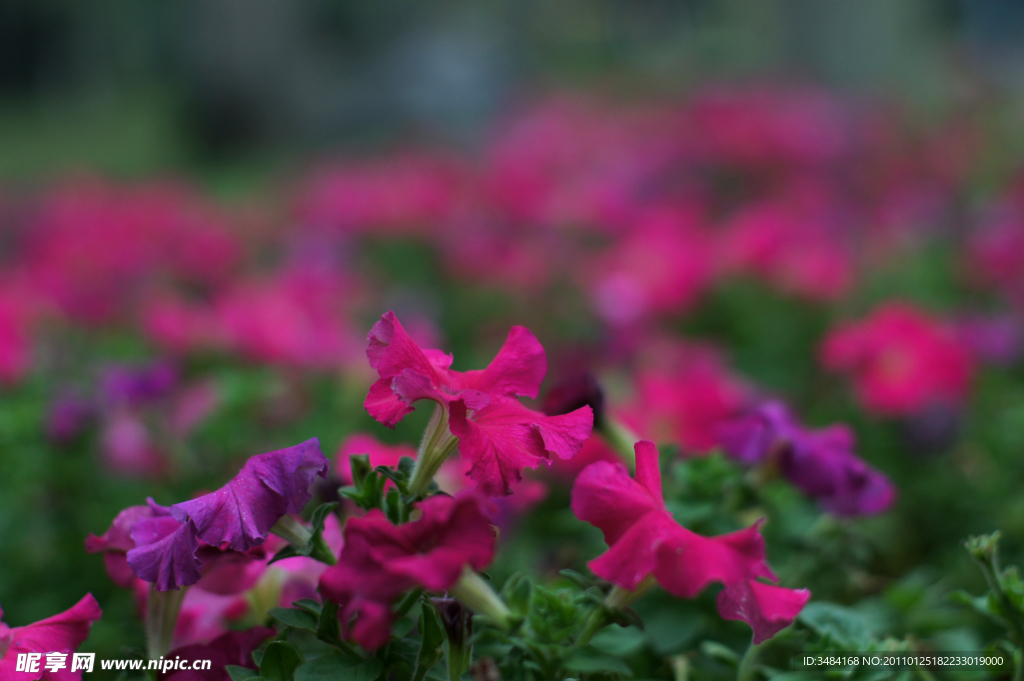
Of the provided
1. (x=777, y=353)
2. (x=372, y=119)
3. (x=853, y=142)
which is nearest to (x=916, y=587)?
(x=777, y=353)

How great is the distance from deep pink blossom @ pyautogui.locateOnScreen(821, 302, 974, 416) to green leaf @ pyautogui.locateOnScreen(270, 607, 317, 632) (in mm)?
1224

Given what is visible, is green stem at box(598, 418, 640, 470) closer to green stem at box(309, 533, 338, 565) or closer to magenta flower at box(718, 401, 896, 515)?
magenta flower at box(718, 401, 896, 515)

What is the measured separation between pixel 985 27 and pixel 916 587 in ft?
45.6

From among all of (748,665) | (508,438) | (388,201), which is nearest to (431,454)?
(508,438)

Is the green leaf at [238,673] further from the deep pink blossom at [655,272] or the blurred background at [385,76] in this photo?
the blurred background at [385,76]

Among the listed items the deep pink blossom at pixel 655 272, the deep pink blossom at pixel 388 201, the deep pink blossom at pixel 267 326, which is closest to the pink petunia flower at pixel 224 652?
the deep pink blossom at pixel 267 326

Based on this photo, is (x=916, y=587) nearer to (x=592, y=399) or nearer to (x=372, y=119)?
(x=592, y=399)

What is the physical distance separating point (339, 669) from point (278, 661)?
2.3 inches

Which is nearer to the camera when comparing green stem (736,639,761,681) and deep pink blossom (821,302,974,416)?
green stem (736,639,761,681)

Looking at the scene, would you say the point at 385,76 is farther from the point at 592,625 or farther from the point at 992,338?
the point at 592,625

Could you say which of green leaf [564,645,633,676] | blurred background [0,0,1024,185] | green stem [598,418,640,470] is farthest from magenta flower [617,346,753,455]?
blurred background [0,0,1024,185]

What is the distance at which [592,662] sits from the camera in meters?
0.77

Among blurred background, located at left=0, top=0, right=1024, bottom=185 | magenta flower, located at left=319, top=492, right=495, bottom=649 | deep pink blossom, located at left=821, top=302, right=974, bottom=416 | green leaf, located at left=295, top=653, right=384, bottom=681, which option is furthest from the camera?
blurred background, located at left=0, top=0, right=1024, bottom=185

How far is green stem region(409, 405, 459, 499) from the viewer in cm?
73
